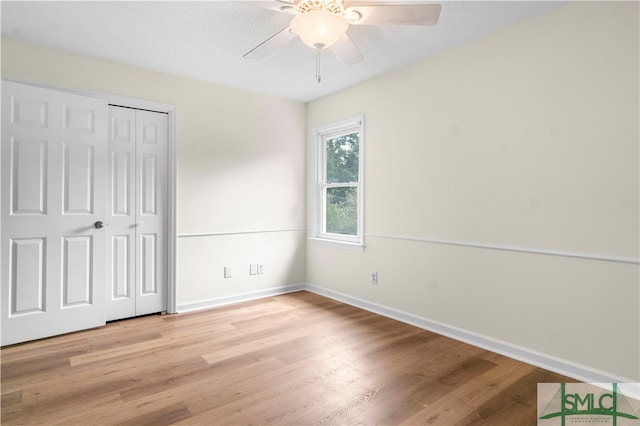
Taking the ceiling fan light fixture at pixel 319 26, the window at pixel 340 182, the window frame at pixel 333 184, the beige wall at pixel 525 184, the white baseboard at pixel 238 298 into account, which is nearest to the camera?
the ceiling fan light fixture at pixel 319 26

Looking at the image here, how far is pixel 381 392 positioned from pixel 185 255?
256 cm

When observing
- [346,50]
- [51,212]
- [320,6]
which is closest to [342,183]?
[346,50]

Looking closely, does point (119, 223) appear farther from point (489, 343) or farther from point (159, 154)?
point (489, 343)

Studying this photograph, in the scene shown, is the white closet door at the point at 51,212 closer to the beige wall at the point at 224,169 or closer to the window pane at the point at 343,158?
the beige wall at the point at 224,169

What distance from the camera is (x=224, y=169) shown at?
4.15 m

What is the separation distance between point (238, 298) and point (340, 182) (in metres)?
1.89

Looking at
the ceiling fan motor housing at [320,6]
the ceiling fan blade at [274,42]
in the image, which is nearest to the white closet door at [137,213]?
the ceiling fan blade at [274,42]

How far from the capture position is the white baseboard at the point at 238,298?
3.89 meters

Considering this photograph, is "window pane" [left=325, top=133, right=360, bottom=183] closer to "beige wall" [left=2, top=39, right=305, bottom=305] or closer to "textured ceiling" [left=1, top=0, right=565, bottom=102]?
"beige wall" [left=2, top=39, right=305, bottom=305]

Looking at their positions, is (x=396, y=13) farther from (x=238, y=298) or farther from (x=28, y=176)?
(x=238, y=298)

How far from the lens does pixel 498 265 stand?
112 inches

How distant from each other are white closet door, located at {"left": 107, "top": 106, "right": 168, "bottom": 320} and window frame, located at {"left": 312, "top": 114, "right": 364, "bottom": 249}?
1.88 meters

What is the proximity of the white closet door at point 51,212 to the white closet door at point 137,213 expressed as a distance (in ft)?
0.50

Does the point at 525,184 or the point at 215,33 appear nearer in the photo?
the point at 525,184
